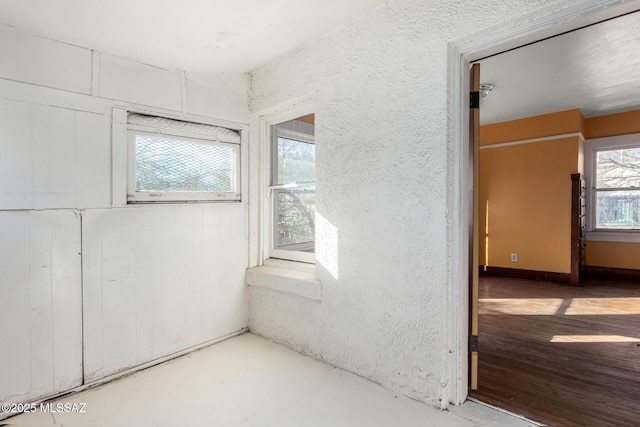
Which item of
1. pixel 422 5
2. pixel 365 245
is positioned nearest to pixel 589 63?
pixel 422 5

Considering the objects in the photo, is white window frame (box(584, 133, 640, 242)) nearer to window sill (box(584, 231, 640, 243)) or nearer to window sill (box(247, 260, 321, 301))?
window sill (box(584, 231, 640, 243))

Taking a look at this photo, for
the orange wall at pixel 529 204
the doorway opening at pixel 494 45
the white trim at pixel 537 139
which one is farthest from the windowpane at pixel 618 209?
the doorway opening at pixel 494 45

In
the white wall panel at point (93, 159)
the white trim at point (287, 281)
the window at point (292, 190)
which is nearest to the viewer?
the white wall panel at point (93, 159)

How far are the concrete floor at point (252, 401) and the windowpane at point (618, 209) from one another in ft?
17.2

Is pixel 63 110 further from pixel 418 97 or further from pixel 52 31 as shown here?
pixel 418 97

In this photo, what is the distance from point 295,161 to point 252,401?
1815 millimetres

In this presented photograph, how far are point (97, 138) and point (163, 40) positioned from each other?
0.77 m

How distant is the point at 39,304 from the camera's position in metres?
1.92

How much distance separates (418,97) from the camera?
73.2 inches

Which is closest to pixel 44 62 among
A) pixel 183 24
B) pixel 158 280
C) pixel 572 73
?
pixel 183 24

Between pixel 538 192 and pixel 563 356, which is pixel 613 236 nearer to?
pixel 538 192

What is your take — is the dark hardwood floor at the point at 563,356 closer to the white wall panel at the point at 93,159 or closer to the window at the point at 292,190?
the window at the point at 292,190

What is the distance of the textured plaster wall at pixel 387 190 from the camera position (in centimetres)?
178

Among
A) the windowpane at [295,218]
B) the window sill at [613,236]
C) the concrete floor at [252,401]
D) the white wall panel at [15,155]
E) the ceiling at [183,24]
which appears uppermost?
the ceiling at [183,24]
